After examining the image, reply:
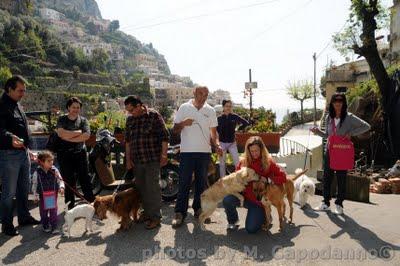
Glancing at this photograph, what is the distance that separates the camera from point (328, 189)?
19.4 feet

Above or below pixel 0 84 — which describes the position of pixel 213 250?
below

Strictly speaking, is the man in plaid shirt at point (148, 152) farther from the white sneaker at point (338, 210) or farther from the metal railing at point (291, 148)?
the metal railing at point (291, 148)

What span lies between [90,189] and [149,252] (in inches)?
76.9

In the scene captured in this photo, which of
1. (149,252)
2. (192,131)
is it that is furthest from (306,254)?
(192,131)

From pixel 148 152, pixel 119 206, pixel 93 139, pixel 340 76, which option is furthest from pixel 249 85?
pixel 340 76

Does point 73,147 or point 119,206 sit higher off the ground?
point 73,147

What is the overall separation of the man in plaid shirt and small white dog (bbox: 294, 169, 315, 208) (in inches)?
83.8

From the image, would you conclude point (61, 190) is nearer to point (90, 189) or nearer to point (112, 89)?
point (90, 189)

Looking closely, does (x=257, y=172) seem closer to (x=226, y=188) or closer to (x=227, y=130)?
(x=226, y=188)

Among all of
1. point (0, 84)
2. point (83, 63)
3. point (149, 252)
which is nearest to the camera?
point (149, 252)

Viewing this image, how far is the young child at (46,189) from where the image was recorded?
202 inches

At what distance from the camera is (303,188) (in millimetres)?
5965

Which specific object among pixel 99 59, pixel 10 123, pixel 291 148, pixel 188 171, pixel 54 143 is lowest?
pixel 291 148

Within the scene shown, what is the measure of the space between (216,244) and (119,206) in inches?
51.5
